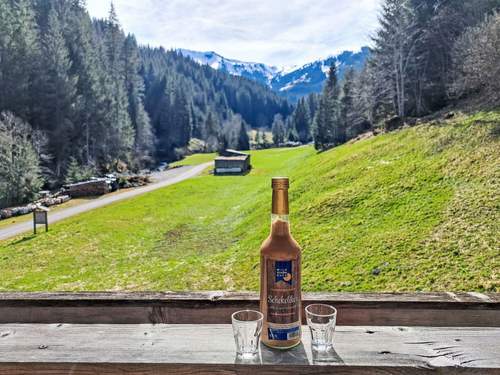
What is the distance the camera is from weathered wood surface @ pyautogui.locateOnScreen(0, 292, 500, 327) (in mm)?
2088

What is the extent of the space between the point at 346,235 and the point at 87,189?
2779 centimetres

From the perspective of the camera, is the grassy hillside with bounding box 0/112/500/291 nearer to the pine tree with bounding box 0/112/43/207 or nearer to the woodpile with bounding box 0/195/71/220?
the woodpile with bounding box 0/195/71/220

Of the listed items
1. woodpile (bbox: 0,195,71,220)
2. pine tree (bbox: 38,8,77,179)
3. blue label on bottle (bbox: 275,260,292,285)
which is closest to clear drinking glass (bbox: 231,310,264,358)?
blue label on bottle (bbox: 275,260,292,285)

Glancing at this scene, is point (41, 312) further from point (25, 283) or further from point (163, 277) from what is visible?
point (25, 283)

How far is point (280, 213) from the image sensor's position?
1.66 m

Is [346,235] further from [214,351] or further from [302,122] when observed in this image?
[302,122]

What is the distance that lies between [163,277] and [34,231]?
11157 mm

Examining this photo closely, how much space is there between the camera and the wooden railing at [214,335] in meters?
1.58

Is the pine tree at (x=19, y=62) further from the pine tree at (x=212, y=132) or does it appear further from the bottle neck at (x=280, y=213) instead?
the pine tree at (x=212, y=132)

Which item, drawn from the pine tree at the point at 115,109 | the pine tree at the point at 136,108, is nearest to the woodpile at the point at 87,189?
the pine tree at the point at 115,109

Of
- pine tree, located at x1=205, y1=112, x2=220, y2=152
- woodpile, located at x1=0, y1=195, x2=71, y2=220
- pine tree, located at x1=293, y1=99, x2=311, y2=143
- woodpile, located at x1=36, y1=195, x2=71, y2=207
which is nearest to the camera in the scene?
woodpile, located at x1=0, y1=195, x2=71, y2=220

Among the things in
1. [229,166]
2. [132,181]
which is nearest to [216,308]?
[132,181]

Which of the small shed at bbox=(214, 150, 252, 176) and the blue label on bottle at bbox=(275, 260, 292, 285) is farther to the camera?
the small shed at bbox=(214, 150, 252, 176)

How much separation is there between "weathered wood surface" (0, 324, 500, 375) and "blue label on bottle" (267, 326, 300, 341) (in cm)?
6
